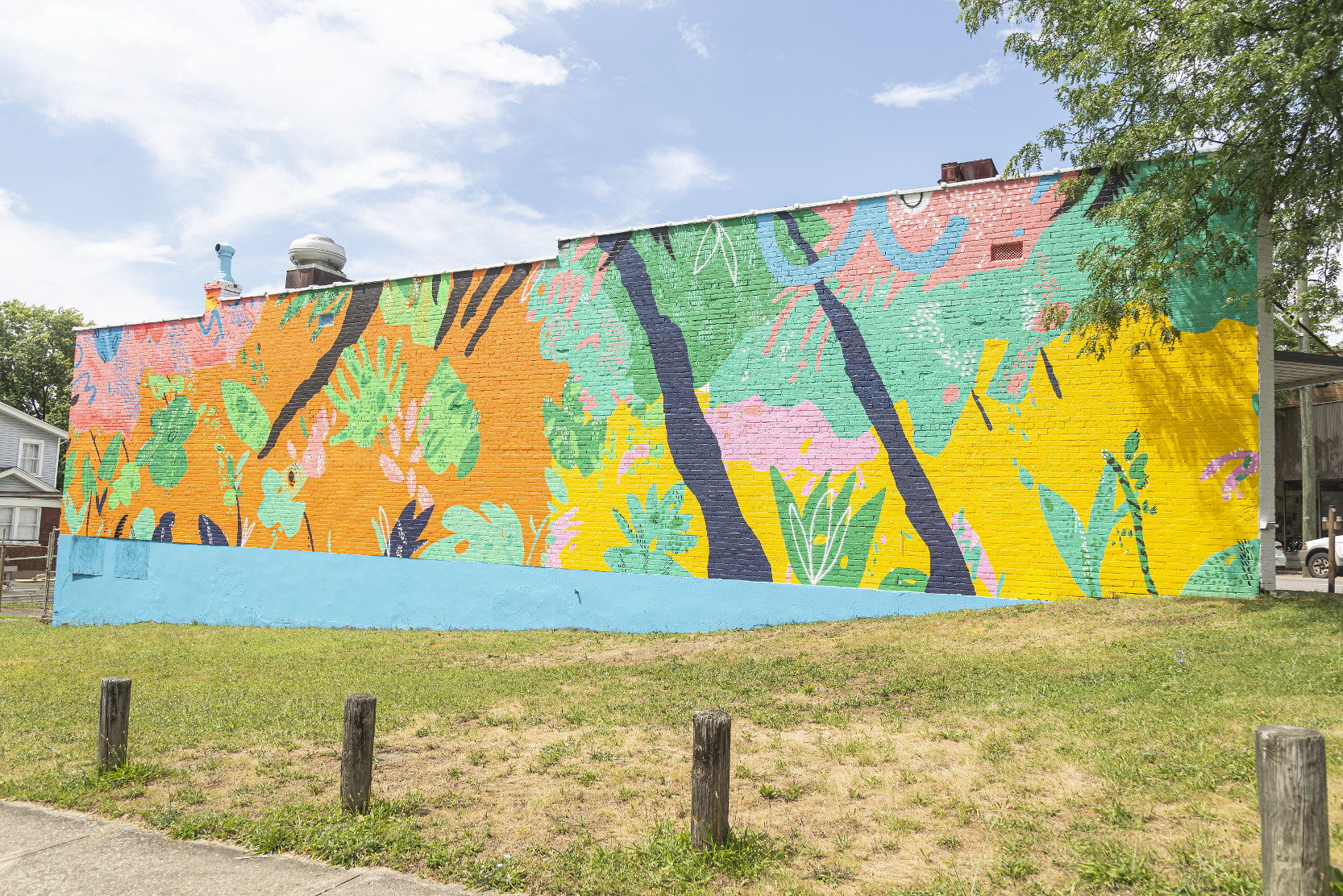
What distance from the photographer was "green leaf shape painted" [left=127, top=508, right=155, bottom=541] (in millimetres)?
20156

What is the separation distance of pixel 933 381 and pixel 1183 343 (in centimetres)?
320

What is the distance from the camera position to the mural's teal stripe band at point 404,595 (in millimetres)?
13164

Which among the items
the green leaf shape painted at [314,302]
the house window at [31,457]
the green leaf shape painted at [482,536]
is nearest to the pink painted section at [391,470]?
the green leaf shape painted at [482,536]

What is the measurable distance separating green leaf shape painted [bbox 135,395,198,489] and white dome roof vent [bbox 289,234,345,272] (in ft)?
14.4

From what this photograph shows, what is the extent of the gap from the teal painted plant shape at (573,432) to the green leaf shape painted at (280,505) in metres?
6.55

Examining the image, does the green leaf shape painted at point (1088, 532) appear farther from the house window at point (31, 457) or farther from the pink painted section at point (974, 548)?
the house window at point (31, 457)

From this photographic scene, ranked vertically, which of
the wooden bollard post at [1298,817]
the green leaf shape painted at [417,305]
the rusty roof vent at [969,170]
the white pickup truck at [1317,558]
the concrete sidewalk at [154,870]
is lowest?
the concrete sidewalk at [154,870]

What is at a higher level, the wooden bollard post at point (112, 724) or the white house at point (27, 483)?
the white house at point (27, 483)

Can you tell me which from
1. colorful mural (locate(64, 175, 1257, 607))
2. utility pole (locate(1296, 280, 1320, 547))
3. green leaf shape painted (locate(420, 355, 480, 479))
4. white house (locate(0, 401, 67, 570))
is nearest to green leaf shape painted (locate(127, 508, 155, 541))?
colorful mural (locate(64, 175, 1257, 607))

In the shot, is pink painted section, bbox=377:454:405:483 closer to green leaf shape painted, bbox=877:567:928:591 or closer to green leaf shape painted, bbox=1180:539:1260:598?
green leaf shape painted, bbox=877:567:928:591

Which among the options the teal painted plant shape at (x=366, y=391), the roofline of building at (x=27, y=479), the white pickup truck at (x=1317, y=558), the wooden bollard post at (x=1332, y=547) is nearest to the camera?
the wooden bollard post at (x=1332, y=547)

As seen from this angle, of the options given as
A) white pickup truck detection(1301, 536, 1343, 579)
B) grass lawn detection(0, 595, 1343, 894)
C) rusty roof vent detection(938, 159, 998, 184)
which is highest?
rusty roof vent detection(938, 159, 998, 184)

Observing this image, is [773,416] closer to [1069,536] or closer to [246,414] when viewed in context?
[1069,536]

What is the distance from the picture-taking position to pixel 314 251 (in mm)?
20562
